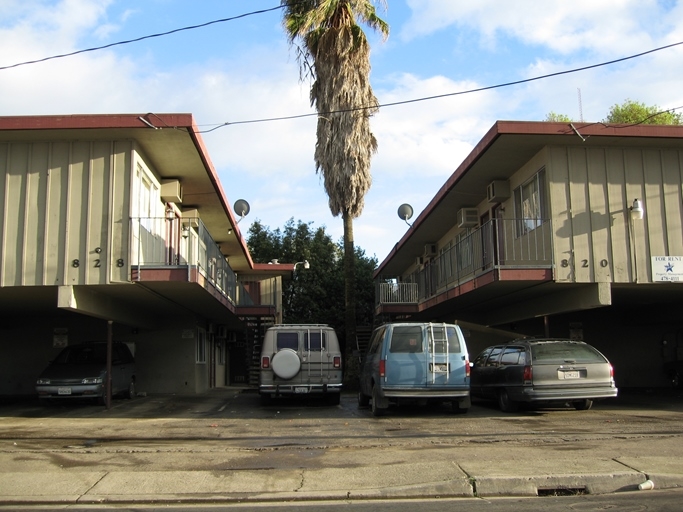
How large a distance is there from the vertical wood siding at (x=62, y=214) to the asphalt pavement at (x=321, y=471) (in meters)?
4.23

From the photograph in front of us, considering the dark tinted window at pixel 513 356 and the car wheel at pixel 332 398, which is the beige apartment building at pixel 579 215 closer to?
the dark tinted window at pixel 513 356

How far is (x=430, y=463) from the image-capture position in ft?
28.5

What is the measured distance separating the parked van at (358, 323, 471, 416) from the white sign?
4.74 meters

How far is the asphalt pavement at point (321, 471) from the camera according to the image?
24.9 feet

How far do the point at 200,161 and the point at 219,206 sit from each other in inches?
203

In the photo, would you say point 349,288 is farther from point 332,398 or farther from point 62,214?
point 62,214

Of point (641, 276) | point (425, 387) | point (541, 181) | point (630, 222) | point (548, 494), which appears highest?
point (541, 181)

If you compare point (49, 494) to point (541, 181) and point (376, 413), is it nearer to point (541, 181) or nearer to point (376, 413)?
point (376, 413)

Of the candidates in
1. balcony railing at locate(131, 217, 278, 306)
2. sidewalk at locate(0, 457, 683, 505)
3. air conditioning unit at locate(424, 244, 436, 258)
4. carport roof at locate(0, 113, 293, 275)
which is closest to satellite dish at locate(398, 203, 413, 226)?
air conditioning unit at locate(424, 244, 436, 258)

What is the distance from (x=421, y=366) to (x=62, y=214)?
312 inches

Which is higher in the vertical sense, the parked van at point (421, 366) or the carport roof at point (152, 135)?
the carport roof at point (152, 135)

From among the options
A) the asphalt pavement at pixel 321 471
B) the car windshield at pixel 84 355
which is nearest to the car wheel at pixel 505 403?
the asphalt pavement at pixel 321 471

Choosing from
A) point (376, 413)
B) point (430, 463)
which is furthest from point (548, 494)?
point (376, 413)

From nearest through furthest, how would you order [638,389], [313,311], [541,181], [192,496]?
[192,496], [541,181], [638,389], [313,311]
